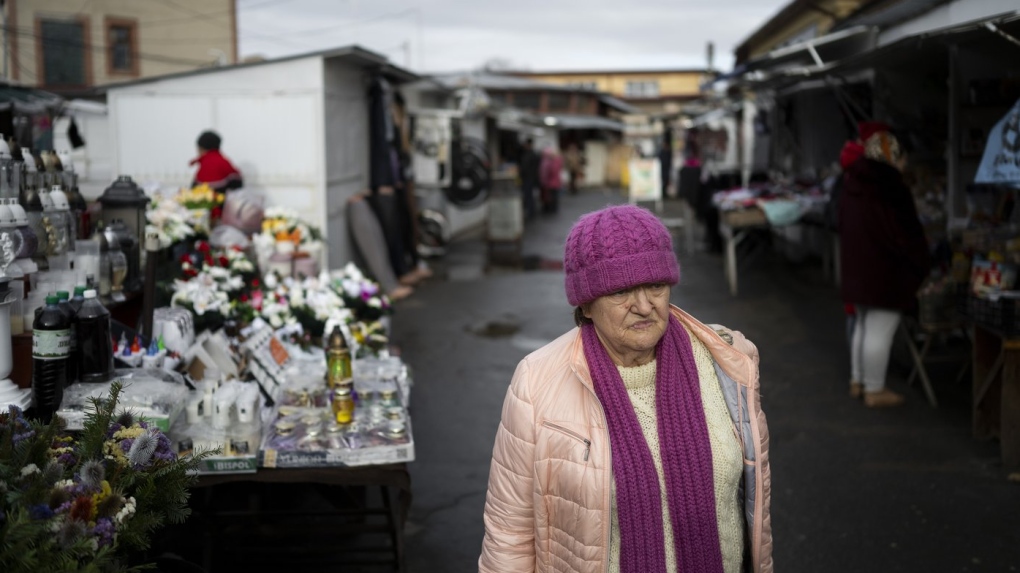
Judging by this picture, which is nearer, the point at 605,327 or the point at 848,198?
the point at 605,327

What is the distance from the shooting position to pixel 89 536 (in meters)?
2.55

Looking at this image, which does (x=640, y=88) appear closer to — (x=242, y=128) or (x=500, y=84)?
(x=500, y=84)

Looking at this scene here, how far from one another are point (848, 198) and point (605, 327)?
5.22 m

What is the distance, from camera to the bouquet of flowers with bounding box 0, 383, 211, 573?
2418mm

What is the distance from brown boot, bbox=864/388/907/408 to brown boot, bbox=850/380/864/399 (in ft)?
0.76

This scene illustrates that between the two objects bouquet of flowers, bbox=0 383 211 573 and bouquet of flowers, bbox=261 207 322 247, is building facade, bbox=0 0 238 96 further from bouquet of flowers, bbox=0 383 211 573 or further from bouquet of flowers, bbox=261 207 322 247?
bouquet of flowers, bbox=0 383 211 573

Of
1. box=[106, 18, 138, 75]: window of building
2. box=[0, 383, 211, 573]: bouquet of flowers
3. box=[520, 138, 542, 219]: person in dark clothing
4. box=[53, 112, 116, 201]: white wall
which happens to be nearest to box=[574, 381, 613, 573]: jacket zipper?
box=[0, 383, 211, 573]: bouquet of flowers

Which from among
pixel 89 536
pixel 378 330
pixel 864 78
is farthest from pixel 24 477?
pixel 864 78

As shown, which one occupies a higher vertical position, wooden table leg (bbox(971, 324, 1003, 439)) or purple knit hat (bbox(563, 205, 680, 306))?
purple knit hat (bbox(563, 205, 680, 306))

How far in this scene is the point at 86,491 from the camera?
2.65 m

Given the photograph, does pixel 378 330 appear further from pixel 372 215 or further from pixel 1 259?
pixel 372 215

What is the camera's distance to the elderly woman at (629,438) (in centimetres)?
263

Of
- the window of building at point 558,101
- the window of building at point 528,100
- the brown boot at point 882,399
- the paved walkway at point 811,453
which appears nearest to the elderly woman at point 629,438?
the paved walkway at point 811,453

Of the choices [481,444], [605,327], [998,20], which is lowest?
[481,444]
